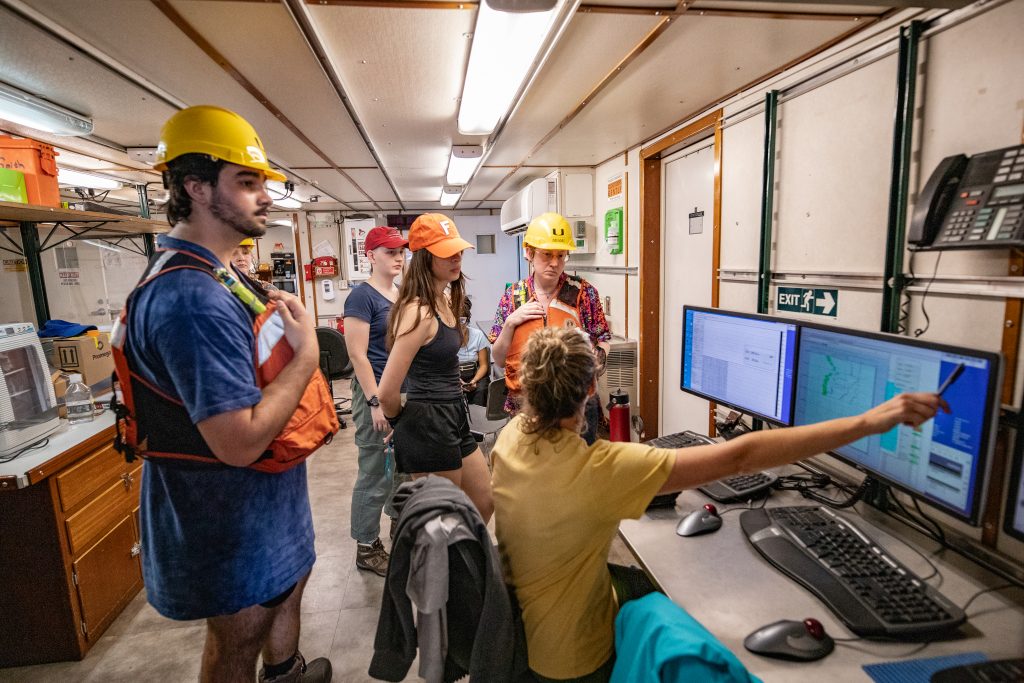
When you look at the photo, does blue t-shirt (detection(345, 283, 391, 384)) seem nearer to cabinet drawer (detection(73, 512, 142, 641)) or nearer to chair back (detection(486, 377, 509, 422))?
chair back (detection(486, 377, 509, 422))

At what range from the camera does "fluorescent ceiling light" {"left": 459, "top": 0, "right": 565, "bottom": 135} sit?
1.57 meters

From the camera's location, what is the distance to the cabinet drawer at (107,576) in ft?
6.82

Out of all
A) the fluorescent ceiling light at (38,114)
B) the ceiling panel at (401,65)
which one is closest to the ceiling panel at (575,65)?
the ceiling panel at (401,65)

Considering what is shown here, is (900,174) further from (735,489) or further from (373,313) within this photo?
(373,313)

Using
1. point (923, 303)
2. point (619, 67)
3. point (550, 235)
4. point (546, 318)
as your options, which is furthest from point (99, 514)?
point (923, 303)

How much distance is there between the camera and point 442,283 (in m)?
2.11

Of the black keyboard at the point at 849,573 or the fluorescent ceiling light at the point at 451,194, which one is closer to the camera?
the black keyboard at the point at 849,573

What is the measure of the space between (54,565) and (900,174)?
3.39 m

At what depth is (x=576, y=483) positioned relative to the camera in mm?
1085

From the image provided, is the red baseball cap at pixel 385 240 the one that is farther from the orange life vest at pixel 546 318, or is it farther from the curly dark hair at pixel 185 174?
the curly dark hair at pixel 185 174

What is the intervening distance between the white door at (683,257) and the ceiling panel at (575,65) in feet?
2.95

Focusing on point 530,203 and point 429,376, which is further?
point 530,203

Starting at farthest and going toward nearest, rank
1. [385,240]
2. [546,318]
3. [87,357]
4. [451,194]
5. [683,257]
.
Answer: [451,194]
[683,257]
[87,357]
[385,240]
[546,318]

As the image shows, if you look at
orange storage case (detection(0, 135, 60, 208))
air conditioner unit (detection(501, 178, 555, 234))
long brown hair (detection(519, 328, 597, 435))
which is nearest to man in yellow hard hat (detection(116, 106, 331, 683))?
long brown hair (detection(519, 328, 597, 435))
